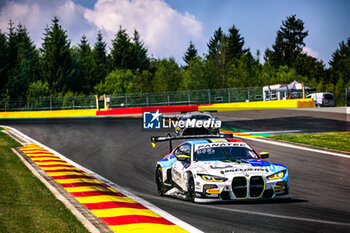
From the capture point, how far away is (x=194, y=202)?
980 cm

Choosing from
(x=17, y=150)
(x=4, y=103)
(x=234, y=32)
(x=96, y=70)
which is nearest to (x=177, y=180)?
(x=17, y=150)

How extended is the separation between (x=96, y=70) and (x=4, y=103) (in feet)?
135

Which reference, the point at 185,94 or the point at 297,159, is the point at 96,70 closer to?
the point at 185,94

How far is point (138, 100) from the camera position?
47.2m

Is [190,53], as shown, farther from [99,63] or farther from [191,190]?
[191,190]

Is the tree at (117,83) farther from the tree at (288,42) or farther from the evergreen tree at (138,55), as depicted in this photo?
the tree at (288,42)

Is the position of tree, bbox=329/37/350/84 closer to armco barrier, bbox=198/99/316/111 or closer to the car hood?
armco barrier, bbox=198/99/316/111

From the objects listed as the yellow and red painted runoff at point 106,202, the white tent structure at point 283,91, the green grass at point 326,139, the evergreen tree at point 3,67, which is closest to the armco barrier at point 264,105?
the white tent structure at point 283,91

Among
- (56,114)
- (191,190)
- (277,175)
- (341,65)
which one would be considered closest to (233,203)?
(191,190)

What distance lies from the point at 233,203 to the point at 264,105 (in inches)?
1328

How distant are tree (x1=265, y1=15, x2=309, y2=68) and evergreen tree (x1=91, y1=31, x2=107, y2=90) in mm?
39414

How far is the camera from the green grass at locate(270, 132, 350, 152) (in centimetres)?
1935

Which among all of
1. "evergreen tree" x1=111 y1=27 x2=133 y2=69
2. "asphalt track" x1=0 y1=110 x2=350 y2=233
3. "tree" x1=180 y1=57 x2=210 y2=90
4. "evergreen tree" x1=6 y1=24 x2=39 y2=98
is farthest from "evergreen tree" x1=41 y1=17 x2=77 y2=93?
"asphalt track" x1=0 y1=110 x2=350 y2=233

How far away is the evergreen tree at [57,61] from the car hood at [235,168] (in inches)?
2614
